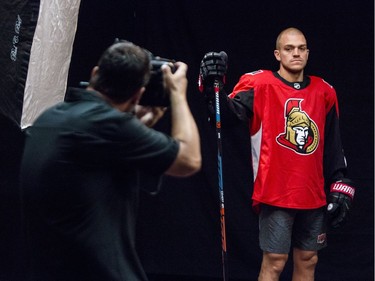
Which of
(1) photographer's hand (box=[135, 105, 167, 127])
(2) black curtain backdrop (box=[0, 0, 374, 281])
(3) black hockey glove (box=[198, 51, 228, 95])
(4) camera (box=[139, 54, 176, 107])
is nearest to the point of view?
(4) camera (box=[139, 54, 176, 107])

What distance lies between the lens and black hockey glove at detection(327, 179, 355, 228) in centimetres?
456

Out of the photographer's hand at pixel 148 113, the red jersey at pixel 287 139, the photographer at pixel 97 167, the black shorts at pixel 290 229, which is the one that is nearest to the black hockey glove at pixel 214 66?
the red jersey at pixel 287 139

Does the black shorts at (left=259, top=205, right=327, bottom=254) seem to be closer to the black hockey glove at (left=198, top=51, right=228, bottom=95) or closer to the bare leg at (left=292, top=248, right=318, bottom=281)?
the bare leg at (left=292, top=248, right=318, bottom=281)

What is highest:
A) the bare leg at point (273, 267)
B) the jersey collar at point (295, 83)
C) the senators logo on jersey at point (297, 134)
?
the jersey collar at point (295, 83)

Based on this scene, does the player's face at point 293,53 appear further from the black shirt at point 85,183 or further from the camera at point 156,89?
the black shirt at point 85,183

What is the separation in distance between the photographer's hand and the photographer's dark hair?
244 millimetres

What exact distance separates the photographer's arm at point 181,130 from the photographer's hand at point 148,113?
15cm

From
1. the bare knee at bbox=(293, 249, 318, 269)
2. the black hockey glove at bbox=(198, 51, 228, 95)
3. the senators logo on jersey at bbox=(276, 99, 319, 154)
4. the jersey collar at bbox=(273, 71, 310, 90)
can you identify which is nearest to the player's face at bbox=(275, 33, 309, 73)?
the jersey collar at bbox=(273, 71, 310, 90)

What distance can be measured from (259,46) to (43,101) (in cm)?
177

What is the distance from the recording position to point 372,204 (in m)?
5.36

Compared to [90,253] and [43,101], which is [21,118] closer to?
[43,101]

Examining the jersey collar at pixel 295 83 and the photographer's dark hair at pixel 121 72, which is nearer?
the photographer's dark hair at pixel 121 72

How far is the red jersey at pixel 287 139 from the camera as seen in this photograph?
454cm

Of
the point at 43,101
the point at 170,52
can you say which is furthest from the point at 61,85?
the point at 170,52
